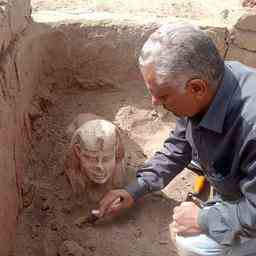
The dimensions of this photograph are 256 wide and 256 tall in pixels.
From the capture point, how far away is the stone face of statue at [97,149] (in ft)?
11.4

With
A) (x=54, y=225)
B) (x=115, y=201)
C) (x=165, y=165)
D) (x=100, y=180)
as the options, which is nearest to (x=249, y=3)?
(x=165, y=165)

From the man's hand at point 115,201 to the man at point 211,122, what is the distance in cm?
39

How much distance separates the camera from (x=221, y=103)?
2584 millimetres

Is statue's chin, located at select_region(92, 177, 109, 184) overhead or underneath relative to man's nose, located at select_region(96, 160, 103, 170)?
underneath

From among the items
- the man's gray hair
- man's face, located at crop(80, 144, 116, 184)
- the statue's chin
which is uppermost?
the man's gray hair

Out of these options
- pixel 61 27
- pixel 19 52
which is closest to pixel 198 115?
pixel 19 52

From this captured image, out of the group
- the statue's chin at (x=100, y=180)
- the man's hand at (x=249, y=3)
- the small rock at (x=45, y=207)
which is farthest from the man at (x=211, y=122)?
the man's hand at (x=249, y=3)

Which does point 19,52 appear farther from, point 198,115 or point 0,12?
point 198,115

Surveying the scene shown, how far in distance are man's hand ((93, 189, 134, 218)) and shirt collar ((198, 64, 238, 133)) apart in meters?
0.94

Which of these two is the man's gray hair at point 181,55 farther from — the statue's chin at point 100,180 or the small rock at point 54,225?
the small rock at point 54,225

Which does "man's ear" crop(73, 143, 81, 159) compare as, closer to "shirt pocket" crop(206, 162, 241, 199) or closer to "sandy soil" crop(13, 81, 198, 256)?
"sandy soil" crop(13, 81, 198, 256)

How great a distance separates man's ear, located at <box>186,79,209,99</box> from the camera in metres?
2.48

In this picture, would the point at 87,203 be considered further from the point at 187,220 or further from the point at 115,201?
the point at 187,220

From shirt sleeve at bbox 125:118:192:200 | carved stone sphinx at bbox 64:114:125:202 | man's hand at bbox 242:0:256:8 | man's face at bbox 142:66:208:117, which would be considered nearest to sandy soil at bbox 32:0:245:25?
man's hand at bbox 242:0:256:8
